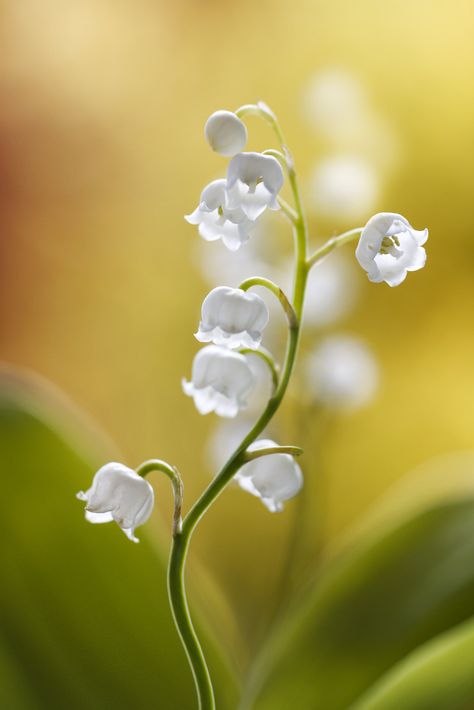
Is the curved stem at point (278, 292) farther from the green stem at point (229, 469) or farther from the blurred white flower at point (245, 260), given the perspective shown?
the blurred white flower at point (245, 260)

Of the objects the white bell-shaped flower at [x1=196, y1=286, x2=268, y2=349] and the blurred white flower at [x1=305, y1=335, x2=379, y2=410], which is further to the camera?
the blurred white flower at [x1=305, y1=335, x2=379, y2=410]

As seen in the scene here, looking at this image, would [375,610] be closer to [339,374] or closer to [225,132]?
[339,374]

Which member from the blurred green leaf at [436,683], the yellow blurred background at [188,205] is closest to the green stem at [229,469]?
the blurred green leaf at [436,683]

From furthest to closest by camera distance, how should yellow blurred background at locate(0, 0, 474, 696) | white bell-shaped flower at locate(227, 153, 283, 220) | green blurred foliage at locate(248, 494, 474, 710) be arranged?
yellow blurred background at locate(0, 0, 474, 696)
green blurred foliage at locate(248, 494, 474, 710)
white bell-shaped flower at locate(227, 153, 283, 220)

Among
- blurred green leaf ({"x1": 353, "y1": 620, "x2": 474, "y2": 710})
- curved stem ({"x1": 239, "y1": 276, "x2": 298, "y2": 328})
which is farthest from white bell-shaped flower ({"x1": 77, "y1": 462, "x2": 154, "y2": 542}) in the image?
blurred green leaf ({"x1": 353, "y1": 620, "x2": 474, "y2": 710})

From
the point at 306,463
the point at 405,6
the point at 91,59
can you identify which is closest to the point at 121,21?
the point at 91,59

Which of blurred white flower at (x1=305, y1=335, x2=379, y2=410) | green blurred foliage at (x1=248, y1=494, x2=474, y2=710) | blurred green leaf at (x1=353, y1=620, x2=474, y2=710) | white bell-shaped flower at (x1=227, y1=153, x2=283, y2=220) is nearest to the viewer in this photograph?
white bell-shaped flower at (x1=227, y1=153, x2=283, y2=220)

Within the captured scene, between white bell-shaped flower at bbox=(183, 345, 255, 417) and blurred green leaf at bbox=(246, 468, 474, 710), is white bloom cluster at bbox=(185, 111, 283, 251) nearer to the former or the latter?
white bell-shaped flower at bbox=(183, 345, 255, 417)

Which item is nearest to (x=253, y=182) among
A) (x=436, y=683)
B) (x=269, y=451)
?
Answer: (x=269, y=451)
